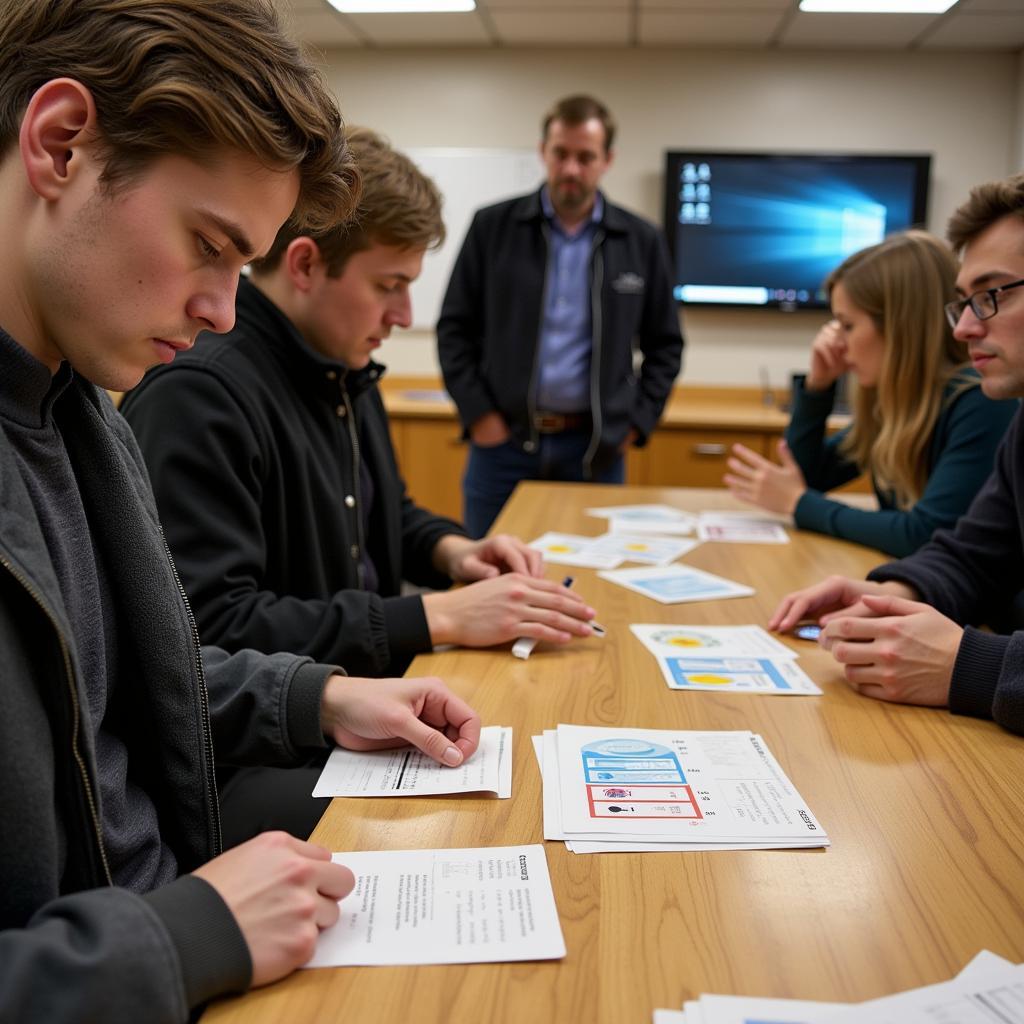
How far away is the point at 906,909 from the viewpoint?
0.78 m

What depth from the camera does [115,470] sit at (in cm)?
91

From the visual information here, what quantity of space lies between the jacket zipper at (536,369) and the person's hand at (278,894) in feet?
8.11

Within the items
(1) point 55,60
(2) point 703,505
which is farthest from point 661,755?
(2) point 703,505

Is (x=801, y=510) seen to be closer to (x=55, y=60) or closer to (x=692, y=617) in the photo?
(x=692, y=617)

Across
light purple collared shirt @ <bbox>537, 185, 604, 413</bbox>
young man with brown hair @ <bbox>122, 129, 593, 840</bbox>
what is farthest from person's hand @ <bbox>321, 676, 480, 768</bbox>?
light purple collared shirt @ <bbox>537, 185, 604, 413</bbox>

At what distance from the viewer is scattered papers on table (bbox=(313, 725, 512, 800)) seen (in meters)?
0.96

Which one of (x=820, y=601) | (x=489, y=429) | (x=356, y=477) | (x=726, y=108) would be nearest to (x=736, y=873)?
(x=820, y=601)

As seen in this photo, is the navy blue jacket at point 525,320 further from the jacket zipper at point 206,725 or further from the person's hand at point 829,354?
the jacket zipper at point 206,725

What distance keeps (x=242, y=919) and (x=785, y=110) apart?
4.49 meters

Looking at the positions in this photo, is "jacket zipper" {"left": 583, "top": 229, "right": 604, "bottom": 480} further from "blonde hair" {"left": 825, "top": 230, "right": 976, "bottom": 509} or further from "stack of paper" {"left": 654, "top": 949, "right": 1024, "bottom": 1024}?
"stack of paper" {"left": 654, "top": 949, "right": 1024, "bottom": 1024}

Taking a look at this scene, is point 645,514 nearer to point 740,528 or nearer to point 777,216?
point 740,528

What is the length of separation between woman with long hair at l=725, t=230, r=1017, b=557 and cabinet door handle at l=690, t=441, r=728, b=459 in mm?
1835

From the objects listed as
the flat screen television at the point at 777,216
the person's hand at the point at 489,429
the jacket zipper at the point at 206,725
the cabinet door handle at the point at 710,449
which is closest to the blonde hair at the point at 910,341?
the person's hand at the point at 489,429

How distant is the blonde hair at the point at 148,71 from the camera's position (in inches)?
28.3
